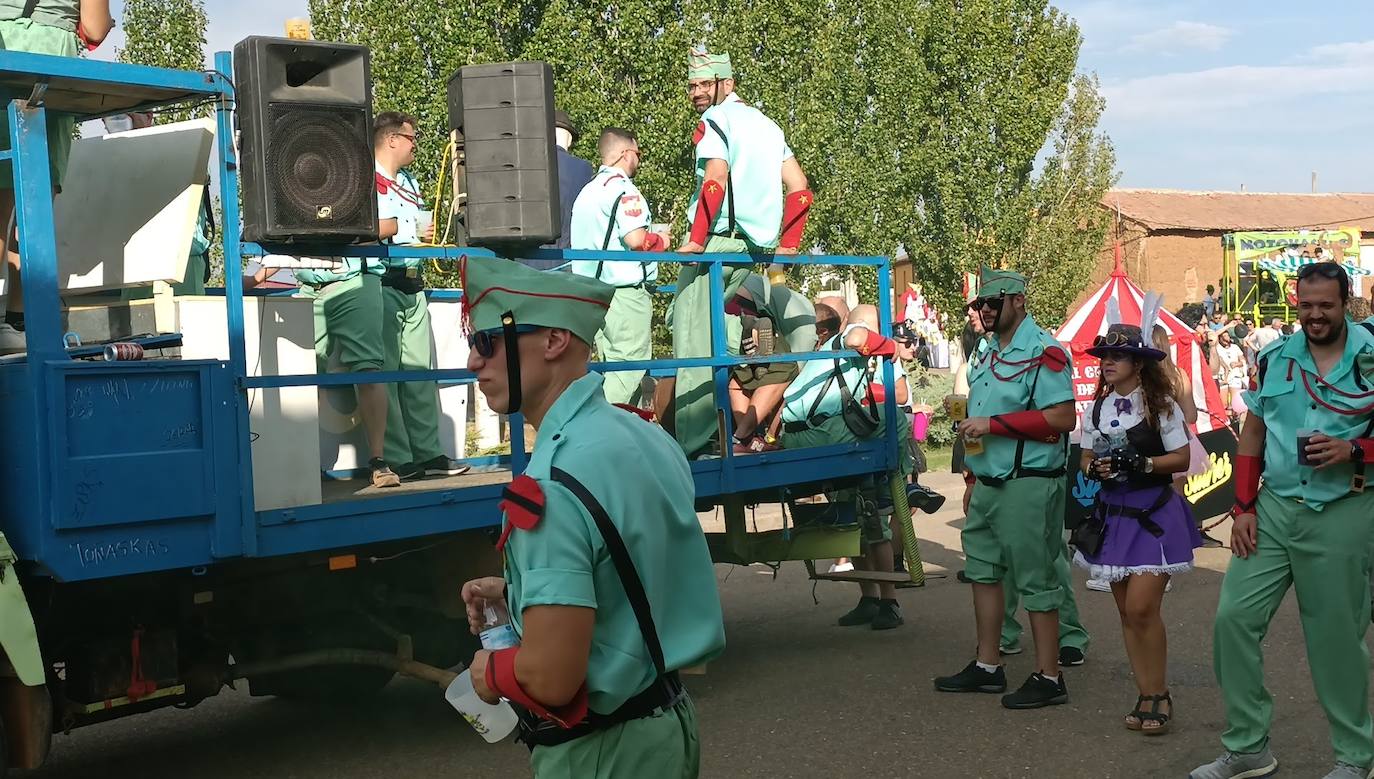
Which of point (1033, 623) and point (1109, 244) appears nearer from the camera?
point (1033, 623)

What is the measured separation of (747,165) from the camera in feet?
26.0

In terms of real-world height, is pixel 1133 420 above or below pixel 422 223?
below

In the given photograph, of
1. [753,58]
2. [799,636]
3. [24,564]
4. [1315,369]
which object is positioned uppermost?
[753,58]

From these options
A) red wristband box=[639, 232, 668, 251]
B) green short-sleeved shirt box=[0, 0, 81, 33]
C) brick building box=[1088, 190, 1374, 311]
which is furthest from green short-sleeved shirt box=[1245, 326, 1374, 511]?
brick building box=[1088, 190, 1374, 311]

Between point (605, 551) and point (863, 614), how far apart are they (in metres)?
6.80

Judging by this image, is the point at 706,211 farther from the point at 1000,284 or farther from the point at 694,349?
the point at 1000,284

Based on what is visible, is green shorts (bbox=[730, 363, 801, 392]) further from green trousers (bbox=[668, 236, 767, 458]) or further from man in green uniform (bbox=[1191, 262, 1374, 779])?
man in green uniform (bbox=[1191, 262, 1374, 779])

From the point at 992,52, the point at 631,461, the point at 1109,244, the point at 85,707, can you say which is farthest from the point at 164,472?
the point at 1109,244

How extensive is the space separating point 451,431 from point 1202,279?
51485mm

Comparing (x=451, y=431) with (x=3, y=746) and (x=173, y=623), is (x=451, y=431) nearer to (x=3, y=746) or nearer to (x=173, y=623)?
(x=173, y=623)

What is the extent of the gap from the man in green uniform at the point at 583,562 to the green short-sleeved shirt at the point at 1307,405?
343 cm

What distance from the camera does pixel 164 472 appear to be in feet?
16.7

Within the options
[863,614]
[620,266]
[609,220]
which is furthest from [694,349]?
[863,614]

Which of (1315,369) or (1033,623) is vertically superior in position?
(1315,369)
